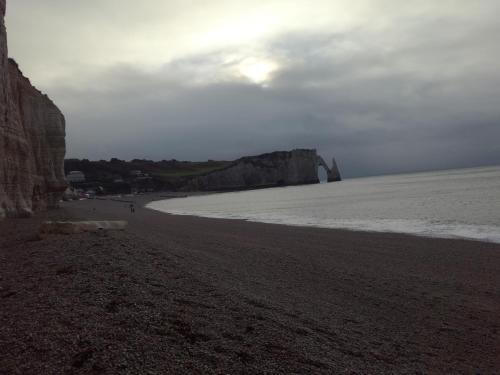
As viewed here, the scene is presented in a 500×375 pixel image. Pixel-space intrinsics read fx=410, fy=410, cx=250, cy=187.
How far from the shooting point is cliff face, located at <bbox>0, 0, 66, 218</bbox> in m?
15.5

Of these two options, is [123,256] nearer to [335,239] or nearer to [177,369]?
[177,369]

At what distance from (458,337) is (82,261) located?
5825mm

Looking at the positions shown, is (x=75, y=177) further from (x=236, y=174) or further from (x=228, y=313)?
(x=228, y=313)

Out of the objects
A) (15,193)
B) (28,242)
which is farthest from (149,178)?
(28,242)

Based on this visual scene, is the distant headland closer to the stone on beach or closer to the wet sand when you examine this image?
the stone on beach

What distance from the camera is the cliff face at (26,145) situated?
15.5 metres

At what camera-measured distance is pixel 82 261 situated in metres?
6.73

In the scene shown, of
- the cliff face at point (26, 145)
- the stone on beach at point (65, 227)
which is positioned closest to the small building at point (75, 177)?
the cliff face at point (26, 145)

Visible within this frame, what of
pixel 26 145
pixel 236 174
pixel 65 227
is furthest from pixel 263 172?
pixel 65 227

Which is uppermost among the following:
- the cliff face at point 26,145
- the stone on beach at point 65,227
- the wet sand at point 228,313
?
the cliff face at point 26,145

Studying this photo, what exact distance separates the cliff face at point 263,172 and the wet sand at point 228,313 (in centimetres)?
11960

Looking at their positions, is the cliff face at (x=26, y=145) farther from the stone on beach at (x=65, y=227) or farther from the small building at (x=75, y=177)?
the small building at (x=75, y=177)

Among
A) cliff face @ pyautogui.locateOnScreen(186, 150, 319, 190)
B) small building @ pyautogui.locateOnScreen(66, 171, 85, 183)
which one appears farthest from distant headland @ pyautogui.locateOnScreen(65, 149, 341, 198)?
small building @ pyautogui.locateOnScreen(66, 171, 85, 183)

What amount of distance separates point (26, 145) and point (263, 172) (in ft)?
376
